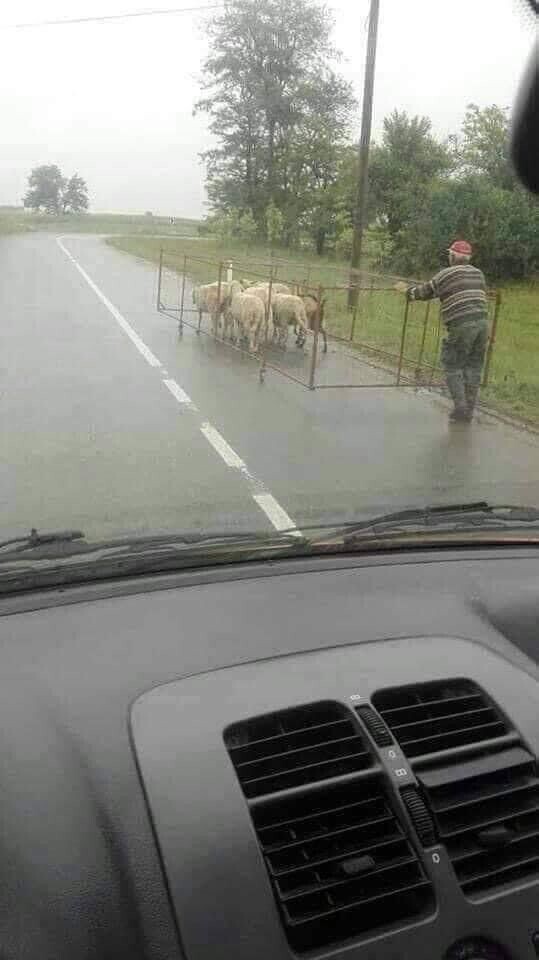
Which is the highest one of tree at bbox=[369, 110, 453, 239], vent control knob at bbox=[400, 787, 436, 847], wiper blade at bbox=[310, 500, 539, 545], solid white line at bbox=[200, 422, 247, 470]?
tree at bbox=[369, 110, 453, 239]

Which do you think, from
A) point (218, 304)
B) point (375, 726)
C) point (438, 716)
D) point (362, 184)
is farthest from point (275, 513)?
point (218, 304)

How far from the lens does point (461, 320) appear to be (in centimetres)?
1085

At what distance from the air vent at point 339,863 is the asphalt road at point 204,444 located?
4.97ft

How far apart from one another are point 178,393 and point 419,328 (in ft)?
10.4

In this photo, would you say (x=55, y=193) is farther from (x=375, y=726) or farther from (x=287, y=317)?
(x=375, y=726)

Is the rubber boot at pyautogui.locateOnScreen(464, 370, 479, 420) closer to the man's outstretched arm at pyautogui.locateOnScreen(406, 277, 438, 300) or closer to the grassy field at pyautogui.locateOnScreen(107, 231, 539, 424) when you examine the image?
the grassy field at pyautogui.locateOnScreen(107, 231, 539, 424)

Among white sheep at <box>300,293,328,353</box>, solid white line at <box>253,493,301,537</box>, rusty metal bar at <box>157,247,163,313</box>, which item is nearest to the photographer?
solid white line at <box>253,493,301,537</box>

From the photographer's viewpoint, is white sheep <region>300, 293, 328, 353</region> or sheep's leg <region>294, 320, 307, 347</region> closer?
white sheep <region>300, 293, 328, 353</region>

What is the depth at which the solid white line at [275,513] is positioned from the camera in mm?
3605

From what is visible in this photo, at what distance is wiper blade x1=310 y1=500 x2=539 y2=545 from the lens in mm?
3357

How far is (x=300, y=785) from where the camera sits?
7.25ft

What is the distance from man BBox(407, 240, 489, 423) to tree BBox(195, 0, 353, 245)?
96.4 inches

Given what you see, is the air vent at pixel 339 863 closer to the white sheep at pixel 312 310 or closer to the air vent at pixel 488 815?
the air vent at pixel 488 815

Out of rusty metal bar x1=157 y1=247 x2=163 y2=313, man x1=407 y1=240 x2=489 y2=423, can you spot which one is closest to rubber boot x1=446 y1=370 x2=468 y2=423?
man x1=407 y1=240 x2=489 y2=423
